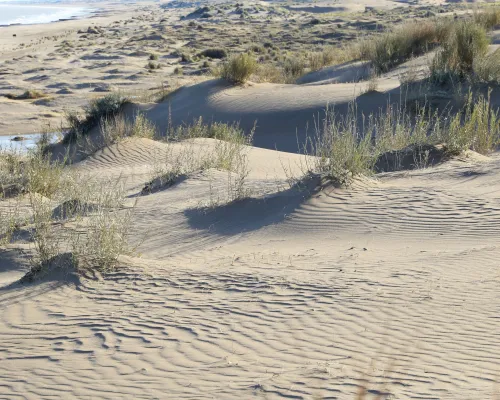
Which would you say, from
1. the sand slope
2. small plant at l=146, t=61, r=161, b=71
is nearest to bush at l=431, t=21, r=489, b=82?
the sand slope

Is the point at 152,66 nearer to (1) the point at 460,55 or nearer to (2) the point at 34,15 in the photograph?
(1) the point at 460,55

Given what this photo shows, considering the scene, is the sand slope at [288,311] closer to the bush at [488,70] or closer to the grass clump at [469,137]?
the grass clump at [469,137]

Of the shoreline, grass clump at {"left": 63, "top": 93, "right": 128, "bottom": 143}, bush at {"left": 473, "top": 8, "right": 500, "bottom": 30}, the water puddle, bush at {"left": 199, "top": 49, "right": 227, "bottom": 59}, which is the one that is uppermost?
the shoreline

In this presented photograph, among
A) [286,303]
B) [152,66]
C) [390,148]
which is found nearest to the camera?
[286,303]

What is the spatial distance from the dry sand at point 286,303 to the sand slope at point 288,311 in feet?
0.05

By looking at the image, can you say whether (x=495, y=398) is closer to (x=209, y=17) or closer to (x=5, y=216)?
(x=5, y=216)

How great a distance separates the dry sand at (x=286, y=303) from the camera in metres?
4.60

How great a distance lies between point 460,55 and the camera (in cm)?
1759

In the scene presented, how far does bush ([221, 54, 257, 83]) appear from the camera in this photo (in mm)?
20688

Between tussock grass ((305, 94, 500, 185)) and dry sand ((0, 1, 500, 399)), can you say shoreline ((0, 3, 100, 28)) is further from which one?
dry sand ((0, 1, 500, 399))

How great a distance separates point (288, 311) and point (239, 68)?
15718mm

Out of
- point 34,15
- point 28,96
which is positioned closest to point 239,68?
point 28,96

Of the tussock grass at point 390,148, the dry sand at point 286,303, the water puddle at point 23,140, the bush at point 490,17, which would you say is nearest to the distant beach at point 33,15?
the water puddle at point 23,140

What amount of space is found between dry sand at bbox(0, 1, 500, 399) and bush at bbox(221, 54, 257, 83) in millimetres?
11175
